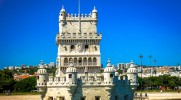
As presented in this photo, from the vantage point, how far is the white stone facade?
2499 inches

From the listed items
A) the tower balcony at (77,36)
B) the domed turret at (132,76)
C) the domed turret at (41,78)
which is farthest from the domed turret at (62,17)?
the domed turret at (132,76)

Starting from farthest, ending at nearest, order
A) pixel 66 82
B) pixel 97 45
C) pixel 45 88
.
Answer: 1. pixel 97 45
2. pixel 45 88
3. pixel 66 82

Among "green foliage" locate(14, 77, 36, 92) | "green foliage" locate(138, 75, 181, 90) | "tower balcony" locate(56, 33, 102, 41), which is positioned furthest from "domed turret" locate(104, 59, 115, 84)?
"green foliage" locate(138, 75, 181, 90)

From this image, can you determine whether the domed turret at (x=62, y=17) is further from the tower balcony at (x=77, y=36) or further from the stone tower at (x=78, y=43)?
the tower balcony at (x=77, y=36)

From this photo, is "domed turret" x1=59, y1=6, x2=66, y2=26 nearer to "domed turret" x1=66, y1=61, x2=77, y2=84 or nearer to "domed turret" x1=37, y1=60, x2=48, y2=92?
"domed turret" x1=37, y1=60, x2=48, y2=92

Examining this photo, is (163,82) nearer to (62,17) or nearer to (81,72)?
(81,72)

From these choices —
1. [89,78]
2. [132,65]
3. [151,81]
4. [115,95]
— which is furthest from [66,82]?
[151,81]

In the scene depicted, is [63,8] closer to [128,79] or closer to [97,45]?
[97,45]

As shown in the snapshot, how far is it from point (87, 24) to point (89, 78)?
13.8 meters

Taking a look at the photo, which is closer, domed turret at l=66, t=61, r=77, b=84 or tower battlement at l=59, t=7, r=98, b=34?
domed turret at l=66, t=61, r=77, b=84

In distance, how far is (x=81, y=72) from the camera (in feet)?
236

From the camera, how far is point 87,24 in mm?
74062

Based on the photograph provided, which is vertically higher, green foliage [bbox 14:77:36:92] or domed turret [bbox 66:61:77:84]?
green foliage [bbox 14:77:36:92]

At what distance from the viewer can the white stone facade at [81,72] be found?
63469mm
